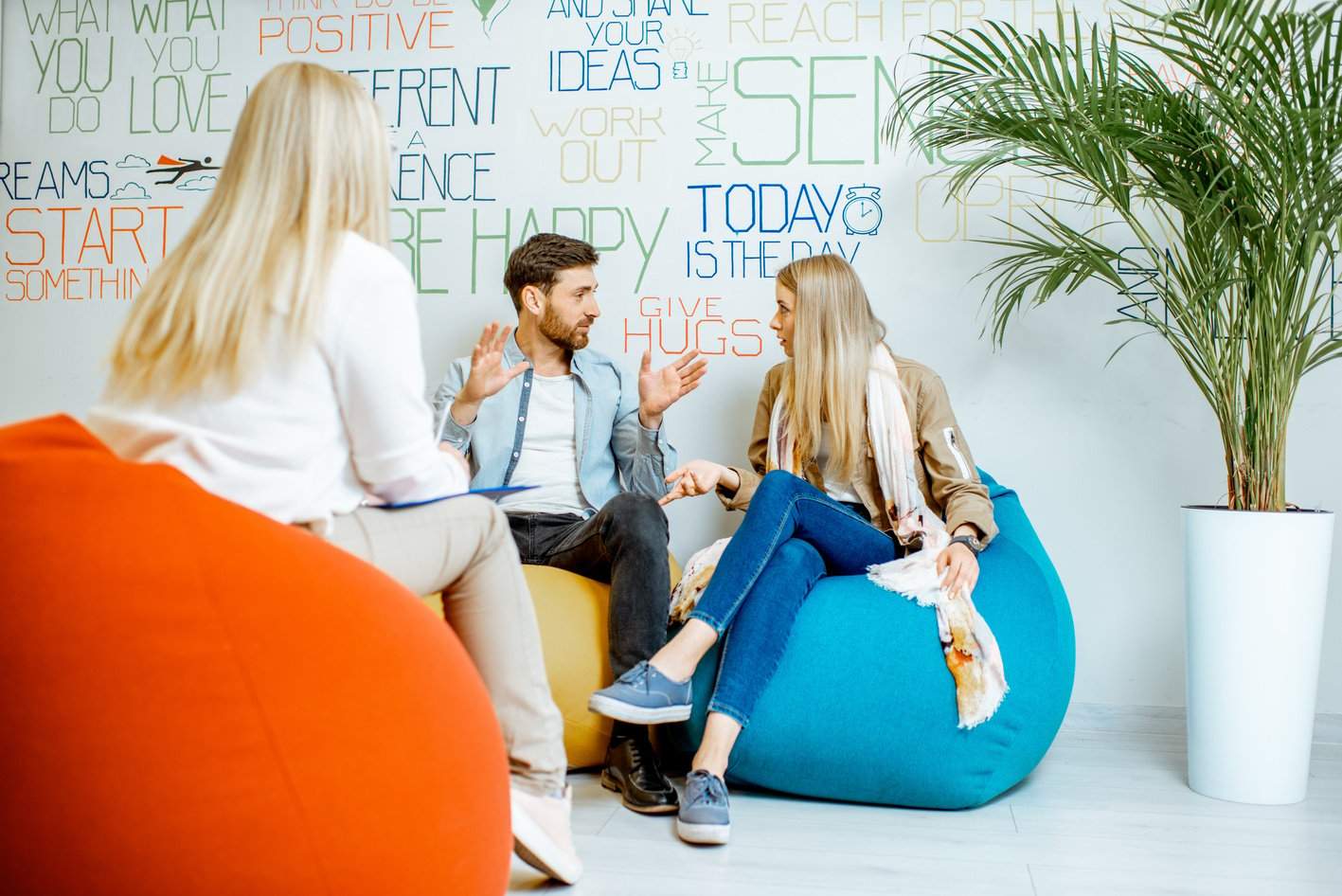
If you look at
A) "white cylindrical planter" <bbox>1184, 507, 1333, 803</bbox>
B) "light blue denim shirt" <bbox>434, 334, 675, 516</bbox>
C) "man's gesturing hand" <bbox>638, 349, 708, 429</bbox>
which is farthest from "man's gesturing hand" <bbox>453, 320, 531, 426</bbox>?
"white cylindrical planter" <bbox>1184, 507, 1333, 803</bbox>

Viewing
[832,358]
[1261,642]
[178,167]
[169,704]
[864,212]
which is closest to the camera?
[169,704]

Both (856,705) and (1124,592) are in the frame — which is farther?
(1124,592)

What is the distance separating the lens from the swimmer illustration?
10.9 ft

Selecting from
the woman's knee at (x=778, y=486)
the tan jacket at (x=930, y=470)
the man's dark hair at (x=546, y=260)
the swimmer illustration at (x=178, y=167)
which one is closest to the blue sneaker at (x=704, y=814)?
the woman's knee at (x=778, y=486)

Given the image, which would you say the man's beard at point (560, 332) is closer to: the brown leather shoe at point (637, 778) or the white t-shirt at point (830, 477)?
the white t-shirt at point (830, 477)

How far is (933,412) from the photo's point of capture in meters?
2.61

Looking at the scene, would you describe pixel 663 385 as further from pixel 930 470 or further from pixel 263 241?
pixel 263 241

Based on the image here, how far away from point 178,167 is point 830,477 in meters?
2.19

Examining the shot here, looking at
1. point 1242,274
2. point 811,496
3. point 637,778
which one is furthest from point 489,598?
point 1242,274

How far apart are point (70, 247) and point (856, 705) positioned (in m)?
2.76

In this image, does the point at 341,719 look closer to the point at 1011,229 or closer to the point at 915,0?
the point at 1011,229

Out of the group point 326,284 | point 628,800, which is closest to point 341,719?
point 326,284

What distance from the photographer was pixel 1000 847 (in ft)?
6.44

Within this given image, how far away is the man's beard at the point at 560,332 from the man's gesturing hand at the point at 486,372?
22 centimetres
